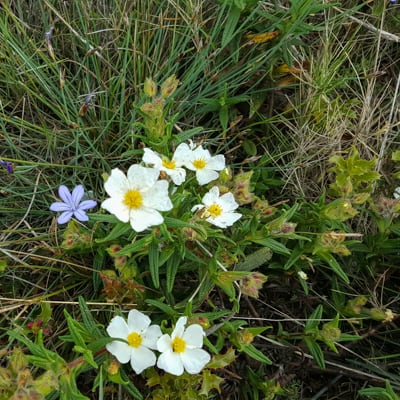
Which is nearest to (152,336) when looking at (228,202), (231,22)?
(228,202)

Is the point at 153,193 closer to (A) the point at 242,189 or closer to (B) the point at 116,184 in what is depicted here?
(B) the point at 116,184

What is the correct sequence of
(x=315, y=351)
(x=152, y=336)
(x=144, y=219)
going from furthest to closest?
(x=315, y=351) < (x=152, y=336) < (x=144, y=219)

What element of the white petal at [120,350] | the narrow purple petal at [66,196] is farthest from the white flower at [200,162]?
the white petal at [120,350]

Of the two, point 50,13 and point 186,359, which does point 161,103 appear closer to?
point 186,359

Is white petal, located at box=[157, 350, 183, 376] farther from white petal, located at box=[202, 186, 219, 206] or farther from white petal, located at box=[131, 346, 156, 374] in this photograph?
white petal, located at box=[202, 186, 219, 206]

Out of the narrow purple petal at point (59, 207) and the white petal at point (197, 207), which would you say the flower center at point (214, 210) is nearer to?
the white petal at point (197, 207)

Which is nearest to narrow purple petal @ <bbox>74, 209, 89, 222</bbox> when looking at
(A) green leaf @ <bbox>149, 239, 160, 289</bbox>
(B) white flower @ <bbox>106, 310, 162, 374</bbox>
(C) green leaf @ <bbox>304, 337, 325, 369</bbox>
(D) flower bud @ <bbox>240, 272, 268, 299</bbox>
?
(A) green leaf @ <bbox>149, 239, 160, 289</bbox>

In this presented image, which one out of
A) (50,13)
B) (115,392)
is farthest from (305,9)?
(115,392)
